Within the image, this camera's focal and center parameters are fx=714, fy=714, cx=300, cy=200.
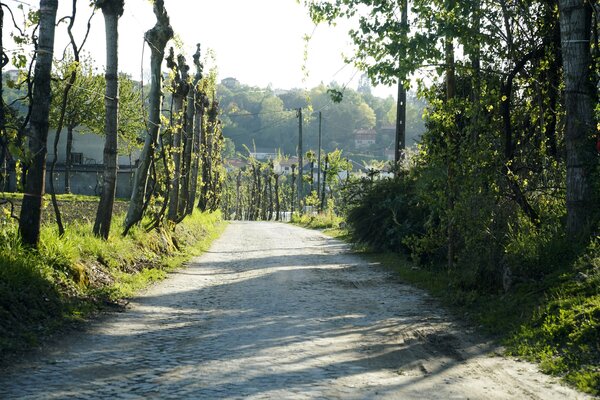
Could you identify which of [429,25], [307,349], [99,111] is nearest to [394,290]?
[429,25]

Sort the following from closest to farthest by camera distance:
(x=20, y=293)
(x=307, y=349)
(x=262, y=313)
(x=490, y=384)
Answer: (x=490, y=384) < (x=307, y=349) < (x=20, y=293) < (x=262, y=313)

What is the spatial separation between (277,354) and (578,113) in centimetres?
669

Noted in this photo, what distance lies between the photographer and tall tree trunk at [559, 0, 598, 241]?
35.9 ft

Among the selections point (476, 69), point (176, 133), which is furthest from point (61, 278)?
point (176, 133)

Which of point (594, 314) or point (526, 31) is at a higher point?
point (526, 31)

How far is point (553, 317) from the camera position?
8359 mm

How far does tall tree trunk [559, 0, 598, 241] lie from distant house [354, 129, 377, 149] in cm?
13797

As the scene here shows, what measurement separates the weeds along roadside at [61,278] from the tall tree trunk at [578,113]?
727 centimetres

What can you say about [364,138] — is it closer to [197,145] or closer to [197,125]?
[197,145]

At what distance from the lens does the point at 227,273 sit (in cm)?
1630

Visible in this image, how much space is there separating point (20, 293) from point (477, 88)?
9072mm

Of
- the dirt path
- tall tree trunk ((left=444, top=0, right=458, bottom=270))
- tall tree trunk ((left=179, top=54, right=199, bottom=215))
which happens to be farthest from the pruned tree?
the dirt path

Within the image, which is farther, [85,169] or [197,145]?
[85,169]

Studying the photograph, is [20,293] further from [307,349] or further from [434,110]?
[434,110]
